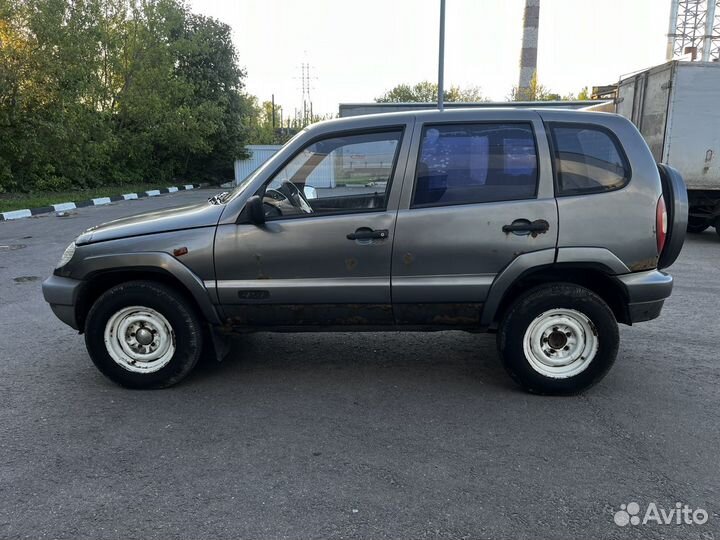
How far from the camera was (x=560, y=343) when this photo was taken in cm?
396

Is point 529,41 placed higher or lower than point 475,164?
higher

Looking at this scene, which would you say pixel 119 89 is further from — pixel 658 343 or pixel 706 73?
pixel 658 343

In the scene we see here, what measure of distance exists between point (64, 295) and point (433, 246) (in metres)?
2.58

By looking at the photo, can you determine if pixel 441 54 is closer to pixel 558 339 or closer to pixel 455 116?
pixel 455 116

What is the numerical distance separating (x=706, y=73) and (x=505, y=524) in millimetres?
10400

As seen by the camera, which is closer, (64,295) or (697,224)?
(64,295)

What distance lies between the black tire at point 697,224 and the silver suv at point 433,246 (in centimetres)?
882

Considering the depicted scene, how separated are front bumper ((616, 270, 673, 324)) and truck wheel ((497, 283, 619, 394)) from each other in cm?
17

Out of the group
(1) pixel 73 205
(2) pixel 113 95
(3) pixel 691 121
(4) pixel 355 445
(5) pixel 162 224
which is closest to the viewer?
(4) pixel 355 445

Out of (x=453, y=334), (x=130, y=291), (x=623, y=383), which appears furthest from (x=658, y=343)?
(x=130, y=291)

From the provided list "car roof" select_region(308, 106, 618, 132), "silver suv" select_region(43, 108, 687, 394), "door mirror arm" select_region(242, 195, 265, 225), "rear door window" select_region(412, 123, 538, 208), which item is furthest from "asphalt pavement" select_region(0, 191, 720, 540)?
"car roof" select_region(308, 106, 618, 132)

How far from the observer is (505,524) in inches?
102

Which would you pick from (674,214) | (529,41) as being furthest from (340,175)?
(529,41)

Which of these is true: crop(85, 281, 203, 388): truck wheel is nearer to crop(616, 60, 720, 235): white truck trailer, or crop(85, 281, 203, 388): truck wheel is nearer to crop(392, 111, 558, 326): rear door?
crop(392, 111, 558, 326): rear door
